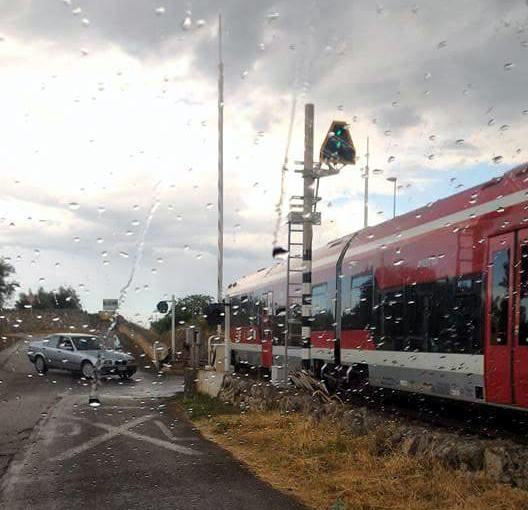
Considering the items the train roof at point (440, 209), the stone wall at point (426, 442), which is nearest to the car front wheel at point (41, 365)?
the stone wall at point (426, 442)

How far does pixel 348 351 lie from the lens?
40.5 feet

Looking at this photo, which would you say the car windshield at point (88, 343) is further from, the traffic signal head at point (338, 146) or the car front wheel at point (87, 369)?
the traffic signal head at point (338, 146)

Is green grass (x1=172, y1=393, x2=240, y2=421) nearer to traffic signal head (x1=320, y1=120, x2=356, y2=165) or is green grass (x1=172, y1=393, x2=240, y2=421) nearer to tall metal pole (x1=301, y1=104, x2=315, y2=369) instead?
tall metal pole (x1=301, y1=104, x2=315, y2=369)

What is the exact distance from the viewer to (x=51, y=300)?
17.8 feet

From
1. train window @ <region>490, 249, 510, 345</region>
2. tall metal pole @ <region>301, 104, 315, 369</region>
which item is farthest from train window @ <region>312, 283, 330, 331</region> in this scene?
train window @ <region>490, 249, 510, 345</region>

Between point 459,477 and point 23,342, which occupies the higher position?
point 23,342

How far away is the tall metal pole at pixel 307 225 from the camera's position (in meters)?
8.98

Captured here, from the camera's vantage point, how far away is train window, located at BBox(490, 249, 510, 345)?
8008 mm

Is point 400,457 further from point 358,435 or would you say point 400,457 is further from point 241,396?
point 241,396

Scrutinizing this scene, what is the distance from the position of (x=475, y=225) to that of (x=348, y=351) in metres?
4.11

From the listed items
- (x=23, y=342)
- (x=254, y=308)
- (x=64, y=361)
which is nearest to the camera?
(x=23, y=342)

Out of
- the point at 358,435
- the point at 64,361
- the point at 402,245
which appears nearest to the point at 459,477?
the point at 358,435

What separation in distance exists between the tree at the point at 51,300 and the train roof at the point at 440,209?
4.96 m

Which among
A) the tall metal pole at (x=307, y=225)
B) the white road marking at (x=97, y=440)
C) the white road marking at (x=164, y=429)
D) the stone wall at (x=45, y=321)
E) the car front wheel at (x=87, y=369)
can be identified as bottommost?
the white road marking at (x=164, y=429)
